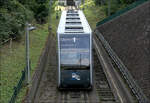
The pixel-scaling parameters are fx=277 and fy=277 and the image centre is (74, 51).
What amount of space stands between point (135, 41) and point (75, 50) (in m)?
8.61

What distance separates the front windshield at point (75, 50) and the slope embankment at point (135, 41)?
420 centimetres

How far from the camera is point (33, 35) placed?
36.8m

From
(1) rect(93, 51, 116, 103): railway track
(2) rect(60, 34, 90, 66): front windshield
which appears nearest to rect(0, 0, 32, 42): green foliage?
(2) rect(60, 34, 90, 66): front windshield

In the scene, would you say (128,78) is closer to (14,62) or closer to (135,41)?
(135,41)

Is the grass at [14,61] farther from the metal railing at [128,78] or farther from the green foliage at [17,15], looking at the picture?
the metal railing at [128,78]

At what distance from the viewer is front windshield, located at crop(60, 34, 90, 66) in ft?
58.8

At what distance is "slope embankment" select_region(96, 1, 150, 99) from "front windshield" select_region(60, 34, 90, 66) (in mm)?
4203

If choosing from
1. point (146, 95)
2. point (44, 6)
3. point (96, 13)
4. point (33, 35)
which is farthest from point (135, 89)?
point (96, 13)

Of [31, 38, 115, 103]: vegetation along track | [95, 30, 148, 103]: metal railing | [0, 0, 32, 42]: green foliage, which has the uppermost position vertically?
[0, 0, 32, 42]: green foliage

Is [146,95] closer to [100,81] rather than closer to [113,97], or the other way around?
[113,97]

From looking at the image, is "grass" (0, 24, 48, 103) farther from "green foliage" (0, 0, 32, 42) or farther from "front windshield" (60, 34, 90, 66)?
"front windshield" (60, 34, 90, 66)

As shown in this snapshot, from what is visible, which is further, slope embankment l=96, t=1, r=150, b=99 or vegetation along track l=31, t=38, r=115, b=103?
slope embankment l=96, t=1, r=150, b=99

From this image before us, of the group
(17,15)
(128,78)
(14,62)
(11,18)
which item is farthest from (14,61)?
(128,78)

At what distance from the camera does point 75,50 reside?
18.0 m
